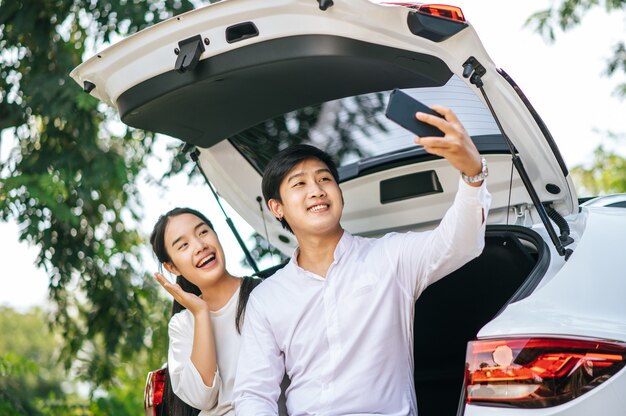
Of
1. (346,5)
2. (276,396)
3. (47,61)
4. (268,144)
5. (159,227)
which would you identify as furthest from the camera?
(47,61)

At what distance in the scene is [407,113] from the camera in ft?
7.43

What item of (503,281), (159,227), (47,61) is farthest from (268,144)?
(47,61)

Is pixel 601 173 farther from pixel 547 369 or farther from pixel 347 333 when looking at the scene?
pixel 547 369

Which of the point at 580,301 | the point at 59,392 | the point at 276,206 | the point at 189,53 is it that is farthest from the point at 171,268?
the point at 59,392

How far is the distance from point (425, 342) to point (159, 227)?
1162 millimetres

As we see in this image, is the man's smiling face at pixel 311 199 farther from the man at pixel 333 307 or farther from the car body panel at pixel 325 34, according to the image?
the car body panel at pixel 325 34

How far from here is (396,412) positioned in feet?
8.68

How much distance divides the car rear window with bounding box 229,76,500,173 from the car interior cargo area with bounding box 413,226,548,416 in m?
0.43

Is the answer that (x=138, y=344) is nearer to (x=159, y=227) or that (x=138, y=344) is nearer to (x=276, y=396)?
(x=159, y=227)

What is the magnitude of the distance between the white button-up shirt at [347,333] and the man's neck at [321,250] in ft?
0.14

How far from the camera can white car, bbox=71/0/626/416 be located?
2137mm

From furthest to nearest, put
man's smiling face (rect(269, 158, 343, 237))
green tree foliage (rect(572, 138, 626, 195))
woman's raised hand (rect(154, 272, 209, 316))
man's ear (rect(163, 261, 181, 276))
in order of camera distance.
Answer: green tree foliage (rect(572, 138, 626, 195)), man's ear (rect(163, 261, 181, 276)), woman's raised hand (rect(154, 272, 209, 316)), man's smiling face (rect(269, 158, 343, 237))

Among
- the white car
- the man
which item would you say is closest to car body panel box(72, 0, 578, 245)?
the white car

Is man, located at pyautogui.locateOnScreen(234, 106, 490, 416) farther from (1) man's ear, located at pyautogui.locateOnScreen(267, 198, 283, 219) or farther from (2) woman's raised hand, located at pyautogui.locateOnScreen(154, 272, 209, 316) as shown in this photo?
(2) woman's raised hand, located at pyautogui.locateOnScreen(154, 272, 209, 316)
